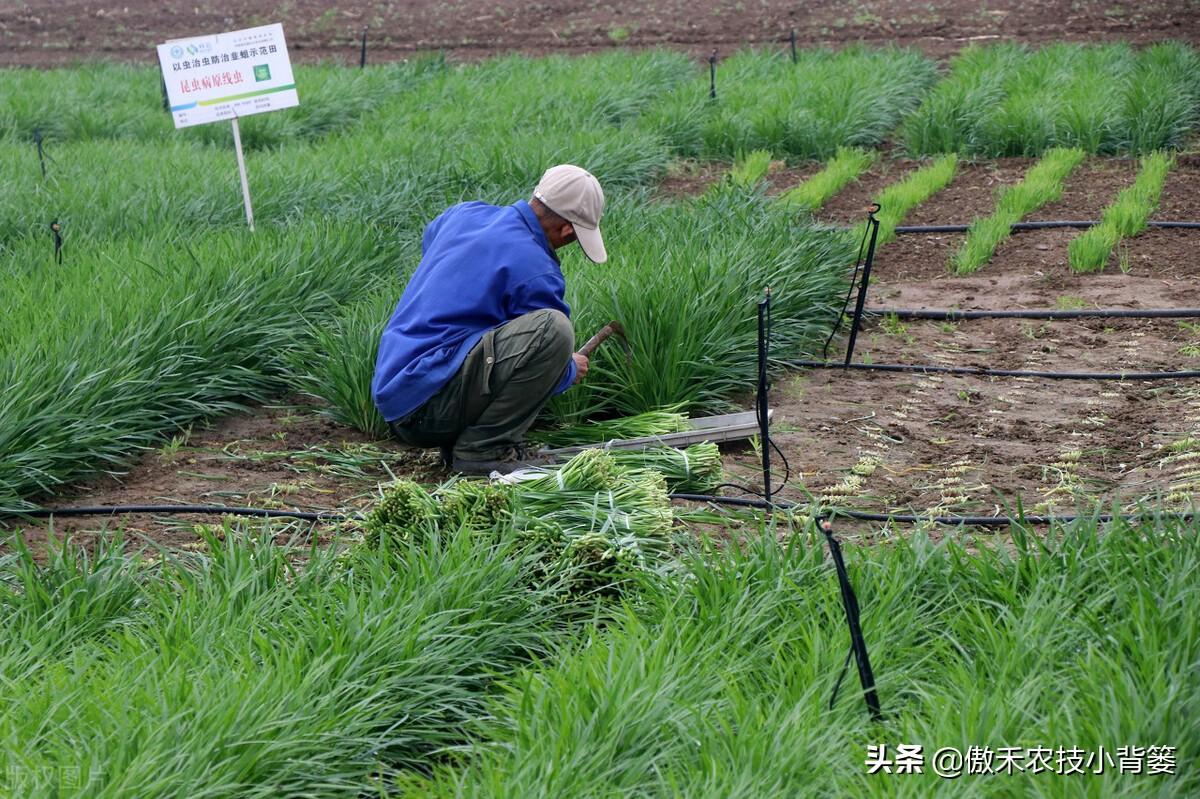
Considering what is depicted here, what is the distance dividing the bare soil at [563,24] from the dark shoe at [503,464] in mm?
8871

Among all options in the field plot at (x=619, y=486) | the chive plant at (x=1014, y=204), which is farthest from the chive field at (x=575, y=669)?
the chive plant at (x=1014, y=204)

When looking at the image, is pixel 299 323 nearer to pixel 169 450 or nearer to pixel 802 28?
pixel 169 450

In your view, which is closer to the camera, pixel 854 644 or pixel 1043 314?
pixel 854 644

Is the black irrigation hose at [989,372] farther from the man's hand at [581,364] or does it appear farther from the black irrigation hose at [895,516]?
the black irrigation hose at [895,516]

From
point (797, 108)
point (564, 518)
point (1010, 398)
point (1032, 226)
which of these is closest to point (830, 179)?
point (1032, 226)

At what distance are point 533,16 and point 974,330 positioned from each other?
10084mm

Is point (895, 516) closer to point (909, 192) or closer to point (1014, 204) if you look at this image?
point (1014, 204)

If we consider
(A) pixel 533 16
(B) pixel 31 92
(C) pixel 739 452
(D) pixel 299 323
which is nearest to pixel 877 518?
(C) pixel 739 452

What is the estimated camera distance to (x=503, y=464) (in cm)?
404

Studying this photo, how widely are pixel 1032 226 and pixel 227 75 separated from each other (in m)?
4.21

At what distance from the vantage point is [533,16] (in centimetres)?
1466

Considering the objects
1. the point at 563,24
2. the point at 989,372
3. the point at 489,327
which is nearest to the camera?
the point at 489,327

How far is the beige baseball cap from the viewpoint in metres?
3.88

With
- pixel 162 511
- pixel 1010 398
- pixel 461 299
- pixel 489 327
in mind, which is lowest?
pixel 1010 398
